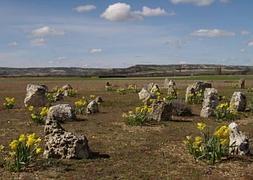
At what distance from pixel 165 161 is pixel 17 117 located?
39.3 feet

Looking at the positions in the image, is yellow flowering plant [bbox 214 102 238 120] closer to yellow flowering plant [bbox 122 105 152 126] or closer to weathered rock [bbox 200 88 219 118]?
weathered rock [bbox 200 88 219 118]

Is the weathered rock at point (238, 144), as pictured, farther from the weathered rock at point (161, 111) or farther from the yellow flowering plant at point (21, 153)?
the weathered rock at point (161, 111)

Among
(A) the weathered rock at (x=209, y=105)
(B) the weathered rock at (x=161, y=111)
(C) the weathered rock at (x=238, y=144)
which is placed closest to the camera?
(C) the weathered rock at (x=238, y=144)

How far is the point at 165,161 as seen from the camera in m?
13.9

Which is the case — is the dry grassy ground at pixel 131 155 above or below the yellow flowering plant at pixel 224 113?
below

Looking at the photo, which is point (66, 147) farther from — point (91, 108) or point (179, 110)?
point (91, 108)

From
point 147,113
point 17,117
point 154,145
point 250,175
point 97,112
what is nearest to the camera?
point 250,175

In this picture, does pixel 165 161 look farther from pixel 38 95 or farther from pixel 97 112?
pixel 38 95

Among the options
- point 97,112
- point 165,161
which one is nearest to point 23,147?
point 165,161

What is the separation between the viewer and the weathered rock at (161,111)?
2239 cm

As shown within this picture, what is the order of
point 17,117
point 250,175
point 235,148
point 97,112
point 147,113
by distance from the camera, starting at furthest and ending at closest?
point 97,112 < point 17,117 < point 147,113 < point 235,148 < point 250,175

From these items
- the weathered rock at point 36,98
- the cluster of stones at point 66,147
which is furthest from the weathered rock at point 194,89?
the cluster of stones at point 66,147

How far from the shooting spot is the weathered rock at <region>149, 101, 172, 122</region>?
22391 millimetres

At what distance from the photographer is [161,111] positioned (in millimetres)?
22484
